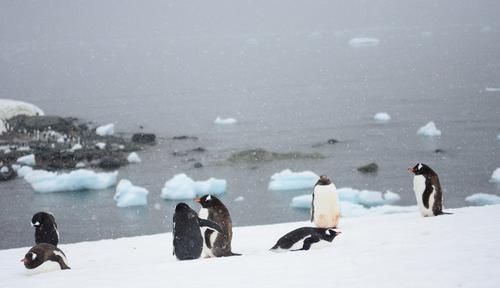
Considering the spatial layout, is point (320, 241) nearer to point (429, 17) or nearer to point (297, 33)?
point (297, 33)

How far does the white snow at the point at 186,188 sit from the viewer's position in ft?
69.2

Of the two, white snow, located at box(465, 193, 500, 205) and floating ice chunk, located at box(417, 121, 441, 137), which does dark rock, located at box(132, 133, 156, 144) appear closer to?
floating ice chunk, located at box(417, 121, 441, 137)

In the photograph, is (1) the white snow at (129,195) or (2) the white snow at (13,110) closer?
(1) the white snow at (129,195)

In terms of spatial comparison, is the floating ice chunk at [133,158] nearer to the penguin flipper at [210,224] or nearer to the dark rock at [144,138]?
the dark rock at [144,138]

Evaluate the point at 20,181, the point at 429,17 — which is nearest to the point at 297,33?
the point at 429,17

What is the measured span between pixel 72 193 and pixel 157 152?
23.3 feet

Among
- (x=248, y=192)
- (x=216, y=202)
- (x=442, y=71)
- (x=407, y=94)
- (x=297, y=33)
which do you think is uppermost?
(x=297, y=33)

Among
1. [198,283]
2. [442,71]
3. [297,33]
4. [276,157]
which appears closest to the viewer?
[198,283]

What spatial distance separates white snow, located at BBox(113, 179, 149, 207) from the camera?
68.4 feet

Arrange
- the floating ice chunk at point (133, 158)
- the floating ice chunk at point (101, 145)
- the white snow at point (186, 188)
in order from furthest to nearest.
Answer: the floating ice chunk at point (101, 145), the floating ice chunk at point (133, 158), the white snow at point (186, 188)

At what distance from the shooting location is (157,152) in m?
30.3

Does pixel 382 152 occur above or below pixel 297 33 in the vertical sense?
below

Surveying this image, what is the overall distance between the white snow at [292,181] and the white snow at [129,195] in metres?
3.59

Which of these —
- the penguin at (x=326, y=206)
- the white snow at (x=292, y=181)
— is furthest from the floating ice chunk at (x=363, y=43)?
the penguin at (x=326, y=206)
